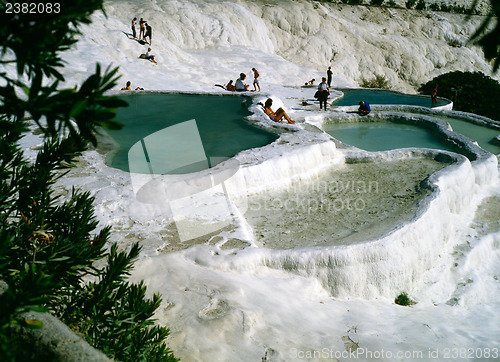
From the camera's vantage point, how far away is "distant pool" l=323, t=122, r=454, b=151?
39.1 ft

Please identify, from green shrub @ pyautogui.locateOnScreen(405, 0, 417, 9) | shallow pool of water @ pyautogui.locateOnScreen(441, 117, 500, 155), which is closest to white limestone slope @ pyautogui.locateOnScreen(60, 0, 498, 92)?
green shrub @ pyautogui.locateOnScreen(405, 0, 417, 9)

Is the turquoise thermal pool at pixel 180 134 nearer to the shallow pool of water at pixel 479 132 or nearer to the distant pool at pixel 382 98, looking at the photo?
the distant pool at pixel 382 98

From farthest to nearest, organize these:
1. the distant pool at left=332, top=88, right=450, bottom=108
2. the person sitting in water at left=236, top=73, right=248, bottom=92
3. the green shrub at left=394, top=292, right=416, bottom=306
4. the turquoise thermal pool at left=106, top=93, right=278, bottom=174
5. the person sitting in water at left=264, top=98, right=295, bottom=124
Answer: the distant pool at left=332, top=88, right=450, bottom=108 → the person sitting in water at left=236, top=73, right=248, bottom=92 → the person sitting in water at left=264, top=98, right=295, bottom=124 → the turquoise thermal pool at left=106, top=93, right=278, bottom=174 → the green shrub at left=394, top=292, right=416, bottom=306

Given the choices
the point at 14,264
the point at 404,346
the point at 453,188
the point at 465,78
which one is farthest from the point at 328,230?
the point at 465,78

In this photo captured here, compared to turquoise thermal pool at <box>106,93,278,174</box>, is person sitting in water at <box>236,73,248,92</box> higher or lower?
higher

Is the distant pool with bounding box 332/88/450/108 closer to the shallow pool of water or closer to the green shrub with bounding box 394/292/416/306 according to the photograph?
the shallow pool of water

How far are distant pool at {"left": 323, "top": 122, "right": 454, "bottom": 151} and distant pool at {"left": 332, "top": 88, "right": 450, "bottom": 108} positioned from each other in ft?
13.6

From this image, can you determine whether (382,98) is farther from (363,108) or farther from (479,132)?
(363,108)

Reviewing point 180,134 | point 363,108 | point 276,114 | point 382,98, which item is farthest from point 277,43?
point 180,134

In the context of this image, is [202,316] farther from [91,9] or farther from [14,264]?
[91,9]

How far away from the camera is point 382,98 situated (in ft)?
63.3

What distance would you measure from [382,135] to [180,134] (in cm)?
659

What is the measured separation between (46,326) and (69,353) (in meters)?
0.23

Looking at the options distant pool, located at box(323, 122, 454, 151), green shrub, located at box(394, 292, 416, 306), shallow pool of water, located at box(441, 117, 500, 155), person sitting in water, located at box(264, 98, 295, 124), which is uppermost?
person sitting in water, located at box(264, 98, 295, 124)
